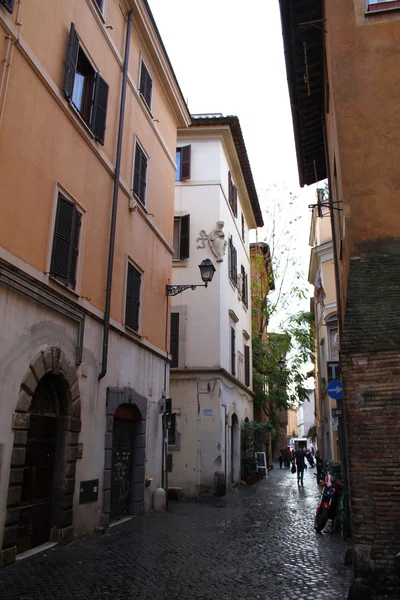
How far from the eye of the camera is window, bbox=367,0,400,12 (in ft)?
28.9

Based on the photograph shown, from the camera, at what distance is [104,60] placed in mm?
11133

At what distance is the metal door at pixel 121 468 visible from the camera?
434 inches

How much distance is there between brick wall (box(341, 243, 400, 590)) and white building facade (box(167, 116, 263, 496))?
36.9ft

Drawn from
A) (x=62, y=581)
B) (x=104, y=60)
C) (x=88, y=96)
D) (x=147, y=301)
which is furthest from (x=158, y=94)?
(x=62, y=581)

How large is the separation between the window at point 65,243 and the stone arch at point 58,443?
1.27 metres

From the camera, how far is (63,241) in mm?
8891

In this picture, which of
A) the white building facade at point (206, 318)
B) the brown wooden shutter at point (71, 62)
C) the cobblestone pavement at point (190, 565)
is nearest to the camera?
the cobblestone pavement at point (190, 565)

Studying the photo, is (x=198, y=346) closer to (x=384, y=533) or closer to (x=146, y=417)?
(x=146, y=417)

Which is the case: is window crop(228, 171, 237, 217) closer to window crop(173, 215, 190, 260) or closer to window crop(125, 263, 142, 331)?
window crop(173, 215, 190, 260)

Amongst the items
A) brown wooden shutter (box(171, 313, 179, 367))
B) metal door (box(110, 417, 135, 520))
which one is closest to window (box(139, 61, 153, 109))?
brown wooden shutter (box(171, 313, 179, 367))

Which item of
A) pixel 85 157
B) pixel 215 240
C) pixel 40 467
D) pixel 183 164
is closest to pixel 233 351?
pixel 215 240

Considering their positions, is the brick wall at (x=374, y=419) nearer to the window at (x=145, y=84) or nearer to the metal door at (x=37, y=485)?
the metal door at (x=37, y=485)

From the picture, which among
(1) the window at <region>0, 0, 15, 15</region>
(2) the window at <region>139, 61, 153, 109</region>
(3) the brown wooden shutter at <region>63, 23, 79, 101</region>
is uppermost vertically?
(2) the window at <region>139, 61, 153, 109</region>

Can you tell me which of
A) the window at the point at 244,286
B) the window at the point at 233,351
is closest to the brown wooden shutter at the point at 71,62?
the window at the point at 233,351
